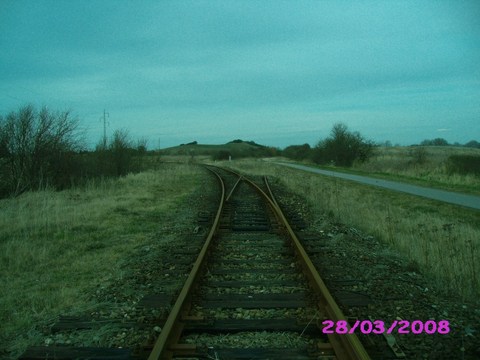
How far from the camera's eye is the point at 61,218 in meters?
10.7

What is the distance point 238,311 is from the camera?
4.52 m

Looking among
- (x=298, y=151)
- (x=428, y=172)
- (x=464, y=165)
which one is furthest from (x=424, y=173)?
(x=298, y=151)

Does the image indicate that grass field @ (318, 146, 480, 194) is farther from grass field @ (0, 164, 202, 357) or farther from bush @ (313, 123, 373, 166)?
grass field @ (0, 164, 202, 357)

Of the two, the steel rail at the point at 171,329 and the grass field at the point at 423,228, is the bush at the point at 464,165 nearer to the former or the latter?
the grass field at the point at 423,228

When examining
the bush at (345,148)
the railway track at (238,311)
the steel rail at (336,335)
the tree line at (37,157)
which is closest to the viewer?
the steel rail at (336,335)

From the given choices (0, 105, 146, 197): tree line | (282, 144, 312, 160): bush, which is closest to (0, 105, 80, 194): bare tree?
(0, 105, 146, 197): tree line

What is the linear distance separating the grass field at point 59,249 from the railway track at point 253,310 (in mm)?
1398

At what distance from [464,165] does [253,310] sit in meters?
26.8

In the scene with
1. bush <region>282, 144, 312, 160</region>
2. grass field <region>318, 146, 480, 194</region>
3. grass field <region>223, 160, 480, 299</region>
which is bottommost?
grass field <region>223, 160, 480, 299</region>

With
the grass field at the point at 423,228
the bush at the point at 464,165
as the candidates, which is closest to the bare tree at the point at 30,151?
the grass field at the point at 423,228

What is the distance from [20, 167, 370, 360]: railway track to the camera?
355 cm

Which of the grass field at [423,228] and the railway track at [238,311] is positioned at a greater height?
the grass field at [423,228]

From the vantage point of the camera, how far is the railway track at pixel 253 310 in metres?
3.56

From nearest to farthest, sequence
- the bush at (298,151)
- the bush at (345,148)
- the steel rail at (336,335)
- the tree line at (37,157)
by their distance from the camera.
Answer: the steel rail at (336,335) → the tree line at (37,157) → the bush at (345,148) → the bush at (298,151)
